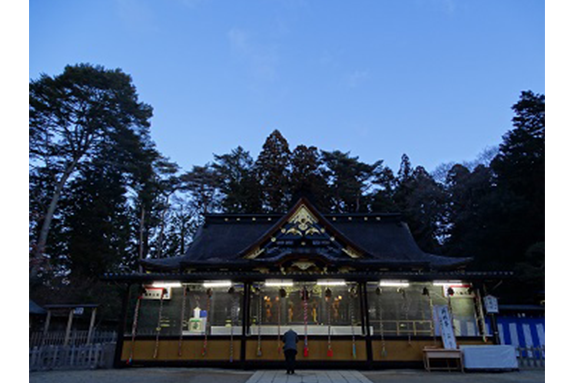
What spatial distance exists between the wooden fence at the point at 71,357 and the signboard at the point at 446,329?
1314cm

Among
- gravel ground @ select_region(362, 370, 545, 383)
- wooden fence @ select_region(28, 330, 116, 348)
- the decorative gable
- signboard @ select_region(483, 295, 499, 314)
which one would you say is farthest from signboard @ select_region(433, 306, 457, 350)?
wooden fence @ select_region(28, 330, 116, 348)

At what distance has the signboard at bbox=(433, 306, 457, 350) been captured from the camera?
13195 millimetres

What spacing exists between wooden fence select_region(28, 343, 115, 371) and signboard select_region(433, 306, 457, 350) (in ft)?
43.1

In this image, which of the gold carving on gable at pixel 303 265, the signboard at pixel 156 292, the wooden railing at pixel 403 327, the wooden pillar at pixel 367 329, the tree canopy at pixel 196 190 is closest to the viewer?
the wooden pillar at pixel 367 329

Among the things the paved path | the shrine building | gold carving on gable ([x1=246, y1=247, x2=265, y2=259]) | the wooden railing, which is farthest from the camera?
gold carving on gable ([x1=246, y1=247, x2=265, y2=259])

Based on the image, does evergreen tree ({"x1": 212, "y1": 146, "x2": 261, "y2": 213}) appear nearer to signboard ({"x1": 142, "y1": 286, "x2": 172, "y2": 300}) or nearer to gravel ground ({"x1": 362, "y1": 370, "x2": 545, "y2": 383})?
signboard ({"x1": 142, "y1": 286, "x2": 172, "y2": 300})

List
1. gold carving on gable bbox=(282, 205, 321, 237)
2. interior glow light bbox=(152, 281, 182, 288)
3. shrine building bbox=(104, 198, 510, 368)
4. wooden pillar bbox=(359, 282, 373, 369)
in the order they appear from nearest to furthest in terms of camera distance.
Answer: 1. wooden pillar bbox=(359, 282, 373, 369)
2. shrine building bbox=(104, 198, 510, 368)
3. interior glow light bbox=(152, 281, 182, 288)
4. gold carving on gable bbox=(282, 205, 321, 237)

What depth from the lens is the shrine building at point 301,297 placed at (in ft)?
44.4

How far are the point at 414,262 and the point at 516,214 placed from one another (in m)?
18.3

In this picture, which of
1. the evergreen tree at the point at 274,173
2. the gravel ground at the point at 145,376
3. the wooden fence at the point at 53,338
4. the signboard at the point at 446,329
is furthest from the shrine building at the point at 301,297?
the evergreen tree at the point at 274,173

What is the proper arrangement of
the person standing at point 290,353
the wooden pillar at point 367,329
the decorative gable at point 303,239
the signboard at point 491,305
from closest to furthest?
1. the person standing at point 290,353
2. the wooden pillar at point 367,329
3. the signboard at point 491,305
4. the decorative gable at point 303,239

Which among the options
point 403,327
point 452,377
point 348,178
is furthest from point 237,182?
point 452,377

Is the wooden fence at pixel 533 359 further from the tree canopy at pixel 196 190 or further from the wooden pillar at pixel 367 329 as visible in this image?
the tree canopy at pixel 196 190

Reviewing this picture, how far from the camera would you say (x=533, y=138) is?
32250 millimetres
